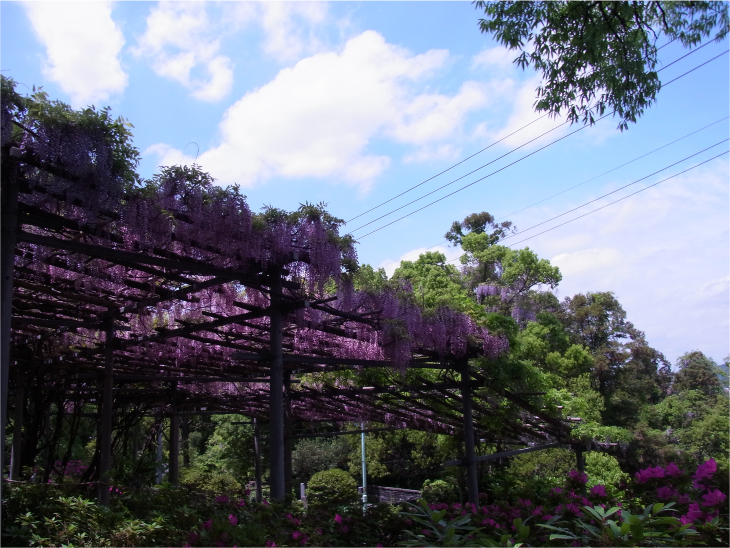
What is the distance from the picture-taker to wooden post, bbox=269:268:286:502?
4074 millimetres

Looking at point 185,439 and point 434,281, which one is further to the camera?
point 185,439

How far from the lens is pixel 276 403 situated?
4.23 meters

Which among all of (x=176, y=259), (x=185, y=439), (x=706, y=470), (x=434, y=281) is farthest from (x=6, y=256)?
(x=185, y=439)

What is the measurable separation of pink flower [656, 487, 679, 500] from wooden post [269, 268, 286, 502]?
236 cm

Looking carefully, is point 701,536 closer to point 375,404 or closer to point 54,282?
point 54,282

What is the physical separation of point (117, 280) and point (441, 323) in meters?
3.32

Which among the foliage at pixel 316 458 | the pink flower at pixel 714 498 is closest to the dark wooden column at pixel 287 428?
the pink flower at pixel 714 498

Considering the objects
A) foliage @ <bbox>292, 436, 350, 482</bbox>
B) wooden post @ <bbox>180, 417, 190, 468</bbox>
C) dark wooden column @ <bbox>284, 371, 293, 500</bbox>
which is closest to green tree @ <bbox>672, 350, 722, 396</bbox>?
foliage @ <bbox>292, 436, 350, 482</bbox>

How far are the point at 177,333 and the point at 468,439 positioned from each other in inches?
151

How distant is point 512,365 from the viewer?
6.88 meters

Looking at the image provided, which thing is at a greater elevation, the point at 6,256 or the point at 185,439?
the point at 6,256

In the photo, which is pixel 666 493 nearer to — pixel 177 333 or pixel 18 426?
pixel 177 333

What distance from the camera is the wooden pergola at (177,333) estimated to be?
3.51 meters

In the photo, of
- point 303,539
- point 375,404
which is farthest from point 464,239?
point 303,539
